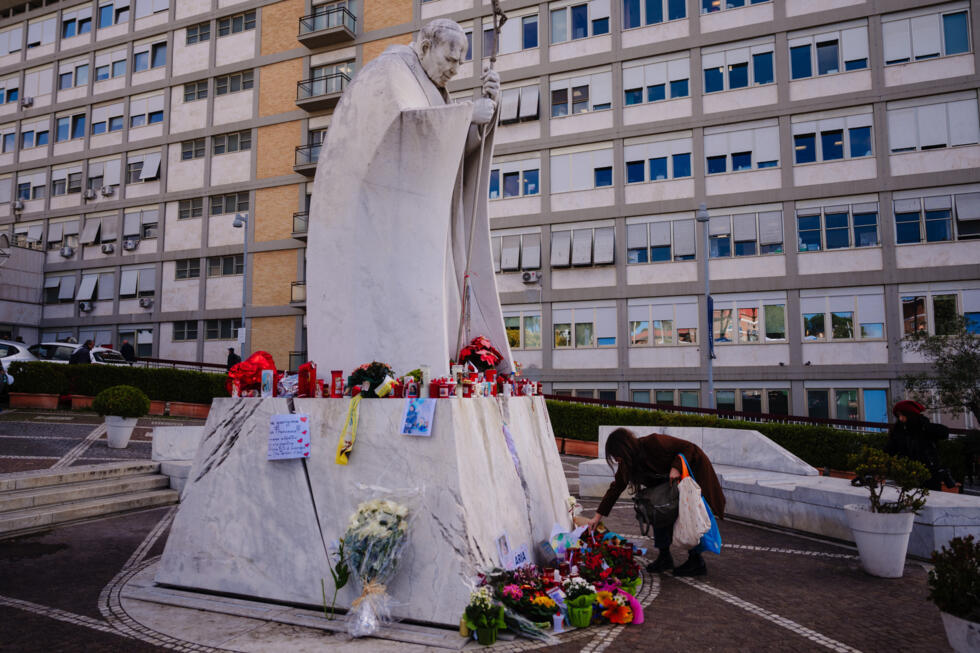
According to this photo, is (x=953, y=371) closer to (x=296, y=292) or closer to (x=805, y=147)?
(x=805, y=147)

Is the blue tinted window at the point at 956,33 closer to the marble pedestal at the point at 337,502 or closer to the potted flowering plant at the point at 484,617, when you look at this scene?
the marble pedestal at the point at 337,502

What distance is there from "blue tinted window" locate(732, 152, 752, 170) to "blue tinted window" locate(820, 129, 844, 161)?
2.35 m

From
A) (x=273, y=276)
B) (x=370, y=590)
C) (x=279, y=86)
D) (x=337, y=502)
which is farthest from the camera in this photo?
(x=279, y=86)

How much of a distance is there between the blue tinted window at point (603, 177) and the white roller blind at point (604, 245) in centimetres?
179

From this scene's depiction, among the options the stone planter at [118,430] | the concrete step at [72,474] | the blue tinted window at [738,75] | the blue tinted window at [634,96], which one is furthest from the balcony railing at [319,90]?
the concrete step at [72,474]

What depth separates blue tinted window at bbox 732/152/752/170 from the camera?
2364cm

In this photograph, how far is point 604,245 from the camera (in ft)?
83.0

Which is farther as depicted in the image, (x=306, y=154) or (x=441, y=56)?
(x=306, y=154)

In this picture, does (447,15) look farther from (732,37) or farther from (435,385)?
(435,385)

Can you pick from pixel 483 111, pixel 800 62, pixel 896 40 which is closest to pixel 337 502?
pixel 483 111

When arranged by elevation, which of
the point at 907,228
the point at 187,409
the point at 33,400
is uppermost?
the point at 907,228

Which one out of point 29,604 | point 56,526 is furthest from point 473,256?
point 56,526

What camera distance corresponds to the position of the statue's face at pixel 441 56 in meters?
6.21

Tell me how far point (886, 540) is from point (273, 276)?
1134 inches
